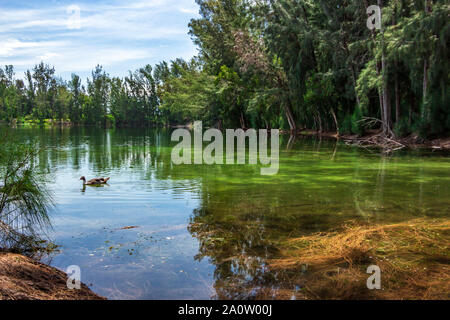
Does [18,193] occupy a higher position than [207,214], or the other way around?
[18,193]

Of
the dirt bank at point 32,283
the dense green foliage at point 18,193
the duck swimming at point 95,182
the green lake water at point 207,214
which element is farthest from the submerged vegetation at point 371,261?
the duck swimming at point 95,182

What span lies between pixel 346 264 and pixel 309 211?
2956mm

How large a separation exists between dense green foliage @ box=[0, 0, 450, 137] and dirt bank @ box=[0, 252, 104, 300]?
71.7 ft

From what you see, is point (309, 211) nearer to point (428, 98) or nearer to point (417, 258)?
point (417, 258)

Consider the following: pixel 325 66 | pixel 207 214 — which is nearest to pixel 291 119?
pixel 325 66

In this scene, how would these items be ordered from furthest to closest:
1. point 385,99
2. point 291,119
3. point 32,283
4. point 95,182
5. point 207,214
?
point 291,119 → point 385,99 → point 95,182 → point 207,214 → point 32,283

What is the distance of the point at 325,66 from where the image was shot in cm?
3391

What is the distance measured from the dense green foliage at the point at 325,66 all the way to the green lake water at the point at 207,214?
30.2 feet

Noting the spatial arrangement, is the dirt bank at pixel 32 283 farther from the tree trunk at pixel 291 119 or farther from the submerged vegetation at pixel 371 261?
the tree trunk at pixel 291 119

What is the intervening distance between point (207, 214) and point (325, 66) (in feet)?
95.9

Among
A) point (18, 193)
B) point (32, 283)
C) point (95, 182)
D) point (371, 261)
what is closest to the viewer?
point (32, 283)

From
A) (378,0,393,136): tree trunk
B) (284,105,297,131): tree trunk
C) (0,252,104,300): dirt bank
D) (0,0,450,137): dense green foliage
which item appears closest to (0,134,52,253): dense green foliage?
(0,252,104,300): dirt bank

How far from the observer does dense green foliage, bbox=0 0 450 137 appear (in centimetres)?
2214

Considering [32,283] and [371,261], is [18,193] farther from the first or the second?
[371,261]
